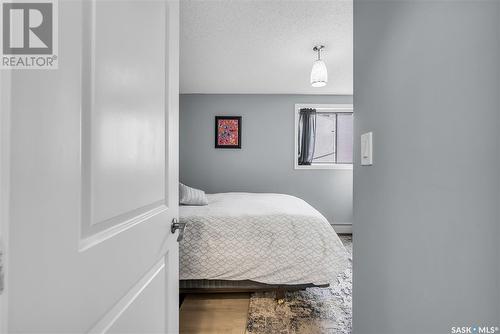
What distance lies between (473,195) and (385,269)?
1.45ft

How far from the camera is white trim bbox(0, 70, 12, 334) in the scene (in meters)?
0.36

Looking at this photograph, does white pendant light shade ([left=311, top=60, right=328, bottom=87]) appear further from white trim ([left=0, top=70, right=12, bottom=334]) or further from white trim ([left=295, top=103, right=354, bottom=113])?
white trim ([left=0, top=70, right=12, bottom=334])

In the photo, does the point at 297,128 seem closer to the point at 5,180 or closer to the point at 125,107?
the point at 125,107

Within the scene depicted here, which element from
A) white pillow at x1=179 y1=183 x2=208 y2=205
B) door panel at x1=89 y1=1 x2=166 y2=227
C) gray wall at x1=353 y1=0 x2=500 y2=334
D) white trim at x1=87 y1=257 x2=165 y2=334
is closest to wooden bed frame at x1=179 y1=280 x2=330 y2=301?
white pillow at x1=179 y1=183 x2=208 y2=205

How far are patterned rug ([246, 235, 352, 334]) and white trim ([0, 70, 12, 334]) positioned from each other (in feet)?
5.86

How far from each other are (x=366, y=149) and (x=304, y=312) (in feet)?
5.27

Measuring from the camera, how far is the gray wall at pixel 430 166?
53 centimetres

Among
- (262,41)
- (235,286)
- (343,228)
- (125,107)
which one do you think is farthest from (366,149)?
(343,228)

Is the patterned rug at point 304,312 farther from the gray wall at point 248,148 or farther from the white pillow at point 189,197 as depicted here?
the gray wall at point 248,148

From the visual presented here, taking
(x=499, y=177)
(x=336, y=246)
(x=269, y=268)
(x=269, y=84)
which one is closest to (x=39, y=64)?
Answer: (x=499, y=177)

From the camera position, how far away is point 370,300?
1000 millimetres

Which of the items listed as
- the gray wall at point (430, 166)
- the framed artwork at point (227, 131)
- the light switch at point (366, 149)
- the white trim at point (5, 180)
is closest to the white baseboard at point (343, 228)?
the framed artwork at point (227, 131)

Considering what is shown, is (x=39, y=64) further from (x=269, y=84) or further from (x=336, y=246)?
(x=269, y=84)

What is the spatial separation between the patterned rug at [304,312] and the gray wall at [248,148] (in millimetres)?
2323
